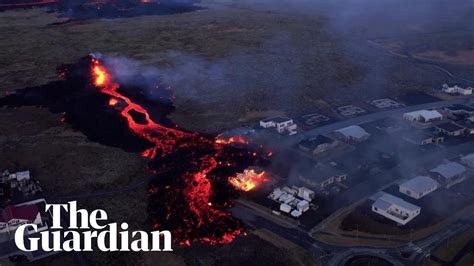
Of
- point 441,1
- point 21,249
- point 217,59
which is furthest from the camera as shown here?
point 441,1

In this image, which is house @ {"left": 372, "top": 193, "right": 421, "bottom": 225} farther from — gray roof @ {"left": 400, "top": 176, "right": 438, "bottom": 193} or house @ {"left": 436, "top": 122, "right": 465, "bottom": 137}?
house @ {"left": 436, "top": 122, "right": 465, "bottom": 137}

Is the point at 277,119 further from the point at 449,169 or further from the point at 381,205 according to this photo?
the point at 449,169

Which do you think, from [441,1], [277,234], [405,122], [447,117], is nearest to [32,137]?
[277,234]

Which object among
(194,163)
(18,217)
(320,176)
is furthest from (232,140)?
(18,217)

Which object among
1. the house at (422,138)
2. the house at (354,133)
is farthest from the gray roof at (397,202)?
the house at (422,138)

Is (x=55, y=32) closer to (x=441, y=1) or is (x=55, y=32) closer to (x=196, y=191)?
(x=196, y=191)

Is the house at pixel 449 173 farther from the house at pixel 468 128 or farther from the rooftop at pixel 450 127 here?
the house at pixel 468 128
